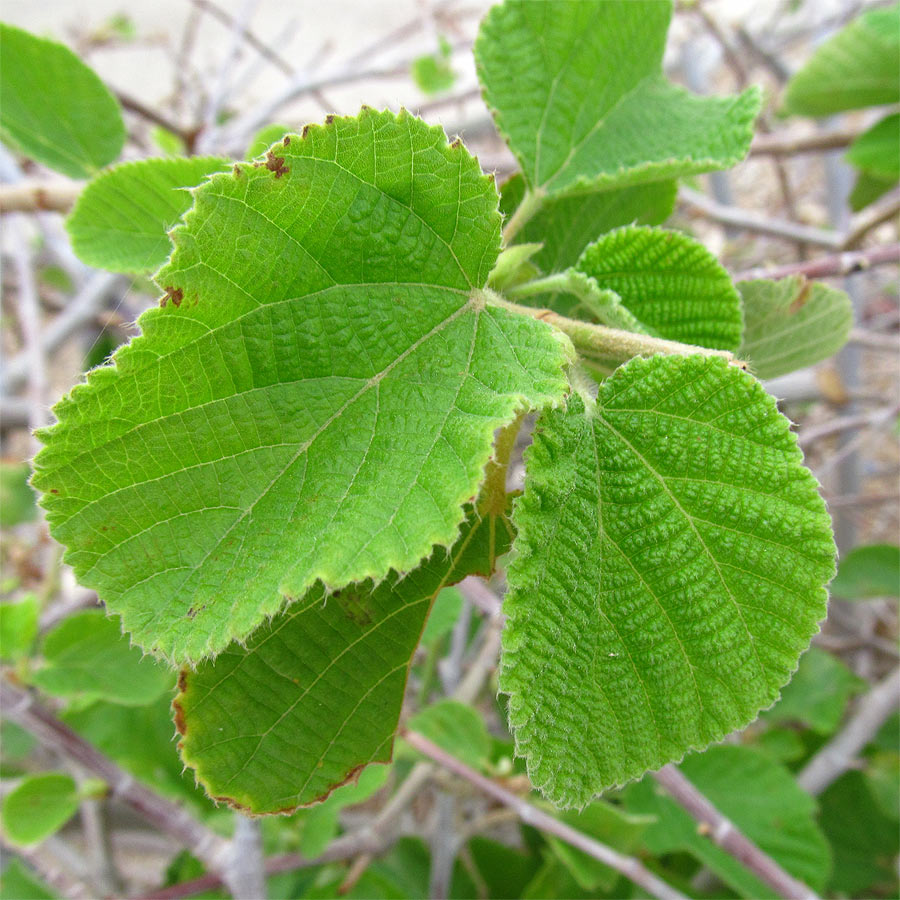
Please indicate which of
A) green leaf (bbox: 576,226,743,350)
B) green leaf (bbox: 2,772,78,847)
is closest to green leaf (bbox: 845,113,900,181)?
green leaf (bbox: 576,226,743,350)

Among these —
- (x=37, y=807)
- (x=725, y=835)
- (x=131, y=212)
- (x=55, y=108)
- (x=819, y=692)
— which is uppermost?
(x=55, y=108)

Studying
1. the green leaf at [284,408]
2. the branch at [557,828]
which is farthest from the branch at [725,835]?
the green leaf at [284,408]

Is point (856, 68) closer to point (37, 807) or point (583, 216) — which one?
point (583, 216)

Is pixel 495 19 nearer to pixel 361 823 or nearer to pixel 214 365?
pixel 214 365

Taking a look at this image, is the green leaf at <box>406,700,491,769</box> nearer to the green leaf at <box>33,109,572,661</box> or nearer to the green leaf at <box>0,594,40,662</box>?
the green leaf at <box>0,594,40,662</box>

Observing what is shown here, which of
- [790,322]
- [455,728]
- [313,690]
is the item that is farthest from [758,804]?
[313,690]

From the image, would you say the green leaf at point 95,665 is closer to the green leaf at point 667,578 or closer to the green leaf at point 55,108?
the green leaf at point 55,108

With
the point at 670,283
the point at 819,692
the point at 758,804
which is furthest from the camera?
the point at 819,692
